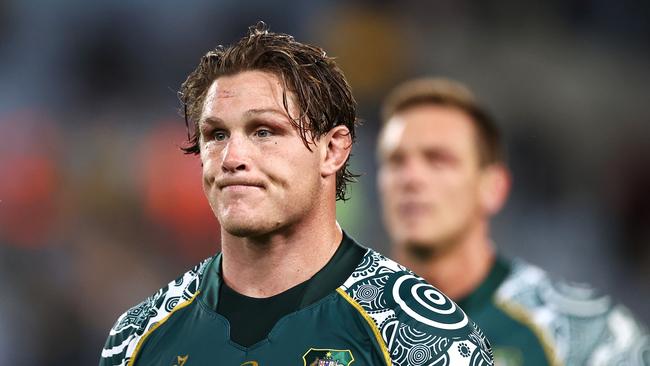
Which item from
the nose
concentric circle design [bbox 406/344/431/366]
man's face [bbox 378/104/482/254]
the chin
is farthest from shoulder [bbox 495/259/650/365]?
the nose

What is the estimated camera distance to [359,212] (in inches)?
424

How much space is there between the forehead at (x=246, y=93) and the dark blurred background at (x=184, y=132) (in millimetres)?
6511

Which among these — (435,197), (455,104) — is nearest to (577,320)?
(435,197)

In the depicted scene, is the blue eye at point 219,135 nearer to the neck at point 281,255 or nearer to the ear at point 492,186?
the neck at point 281,255

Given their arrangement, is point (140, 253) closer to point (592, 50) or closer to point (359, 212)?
point (359, 212)

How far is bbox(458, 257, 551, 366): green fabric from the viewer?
5938 mm

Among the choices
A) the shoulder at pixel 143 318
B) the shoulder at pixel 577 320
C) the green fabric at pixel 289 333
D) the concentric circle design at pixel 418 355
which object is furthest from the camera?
the shoulder at pixel 577 320

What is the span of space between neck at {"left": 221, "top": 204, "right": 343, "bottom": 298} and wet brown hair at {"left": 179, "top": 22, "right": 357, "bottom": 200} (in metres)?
0.23

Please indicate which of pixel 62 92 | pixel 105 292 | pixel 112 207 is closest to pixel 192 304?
pixel 105 292

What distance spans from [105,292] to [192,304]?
21.8 feet

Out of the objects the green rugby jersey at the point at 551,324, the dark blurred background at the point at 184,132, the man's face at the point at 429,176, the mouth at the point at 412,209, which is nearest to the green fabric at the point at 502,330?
the green rugby jersey at the point at 551,324

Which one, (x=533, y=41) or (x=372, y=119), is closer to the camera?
(x=372, y=119)

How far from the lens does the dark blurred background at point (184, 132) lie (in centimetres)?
1019

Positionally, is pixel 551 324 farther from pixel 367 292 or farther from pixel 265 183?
pixel 265 183
